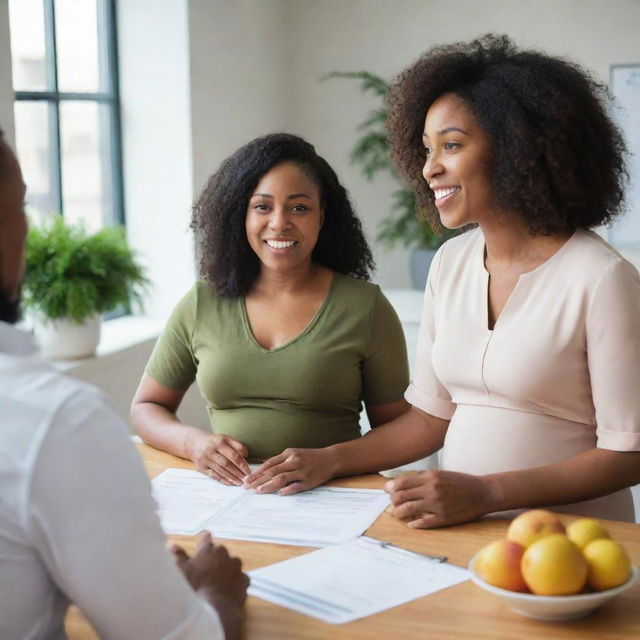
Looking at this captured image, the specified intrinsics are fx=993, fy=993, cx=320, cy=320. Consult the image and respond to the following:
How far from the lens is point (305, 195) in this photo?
2346 mm

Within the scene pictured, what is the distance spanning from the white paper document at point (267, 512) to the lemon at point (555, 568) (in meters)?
0.40

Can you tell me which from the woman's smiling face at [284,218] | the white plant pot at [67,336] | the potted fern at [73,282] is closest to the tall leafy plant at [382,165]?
the potted fern at [73,282]

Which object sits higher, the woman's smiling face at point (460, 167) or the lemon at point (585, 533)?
the woman's smiling face at point (460, 167)

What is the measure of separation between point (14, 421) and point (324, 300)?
1.46 meters

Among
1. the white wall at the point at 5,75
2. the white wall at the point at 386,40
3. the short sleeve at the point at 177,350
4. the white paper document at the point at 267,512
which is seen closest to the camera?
the white paper document at the point at 267,512

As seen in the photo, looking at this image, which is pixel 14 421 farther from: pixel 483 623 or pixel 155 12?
pixel 155 12

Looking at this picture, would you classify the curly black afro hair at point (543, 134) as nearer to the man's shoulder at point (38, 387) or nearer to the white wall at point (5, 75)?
the man's shoulder at point (38, 387)

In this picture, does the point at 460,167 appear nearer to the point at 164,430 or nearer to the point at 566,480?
the point at 566,480

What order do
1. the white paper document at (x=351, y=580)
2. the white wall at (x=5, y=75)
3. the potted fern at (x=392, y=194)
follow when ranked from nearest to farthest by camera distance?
the white paper document at (x=351, y=580)
the white wall at (x=5, y=75)
the potted fern at (x=392, y=194)

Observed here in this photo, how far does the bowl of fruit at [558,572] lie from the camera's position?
126 centimetres

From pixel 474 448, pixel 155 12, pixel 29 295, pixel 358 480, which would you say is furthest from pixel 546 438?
pixel 155 12

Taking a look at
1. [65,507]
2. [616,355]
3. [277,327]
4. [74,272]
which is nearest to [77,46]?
[74,272]

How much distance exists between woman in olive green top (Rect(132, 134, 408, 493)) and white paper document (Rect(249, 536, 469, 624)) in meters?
0.59

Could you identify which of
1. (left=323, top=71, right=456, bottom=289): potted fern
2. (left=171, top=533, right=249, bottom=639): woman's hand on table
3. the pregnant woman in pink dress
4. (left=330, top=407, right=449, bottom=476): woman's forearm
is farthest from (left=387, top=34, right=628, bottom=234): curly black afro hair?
(left=323, top=71, right=456, bottom=289): potted fern
